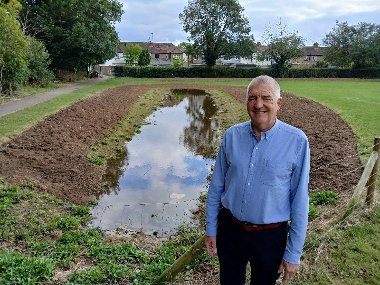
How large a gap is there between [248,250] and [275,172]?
2.36 feet

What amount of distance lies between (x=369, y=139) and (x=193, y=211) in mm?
7225

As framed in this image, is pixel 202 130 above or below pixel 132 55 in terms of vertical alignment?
below

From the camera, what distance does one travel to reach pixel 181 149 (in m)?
14.5

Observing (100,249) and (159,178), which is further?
(159,178)

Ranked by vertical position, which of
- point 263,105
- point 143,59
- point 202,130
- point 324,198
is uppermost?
point 143,59

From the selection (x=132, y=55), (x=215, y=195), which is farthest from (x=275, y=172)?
(x=132, y=55)

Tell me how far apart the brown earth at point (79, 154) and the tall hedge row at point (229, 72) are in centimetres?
3499

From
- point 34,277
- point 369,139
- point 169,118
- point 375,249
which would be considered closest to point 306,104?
point 169,118

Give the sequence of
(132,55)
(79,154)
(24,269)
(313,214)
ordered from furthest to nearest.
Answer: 1. (132,55)
2. (79,154)
3. (313,214)
4. (24,269)

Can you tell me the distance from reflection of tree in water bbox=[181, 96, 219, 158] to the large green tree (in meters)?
15.6

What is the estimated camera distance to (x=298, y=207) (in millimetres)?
2922

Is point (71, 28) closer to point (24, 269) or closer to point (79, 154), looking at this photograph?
point (79, 154)

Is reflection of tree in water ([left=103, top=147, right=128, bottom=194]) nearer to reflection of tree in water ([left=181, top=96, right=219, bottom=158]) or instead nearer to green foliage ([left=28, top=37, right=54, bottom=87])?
reflection of tree in water ([left=181, top=96, right=219, bottom=158])

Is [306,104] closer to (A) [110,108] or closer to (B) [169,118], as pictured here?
(B) [169,118]
